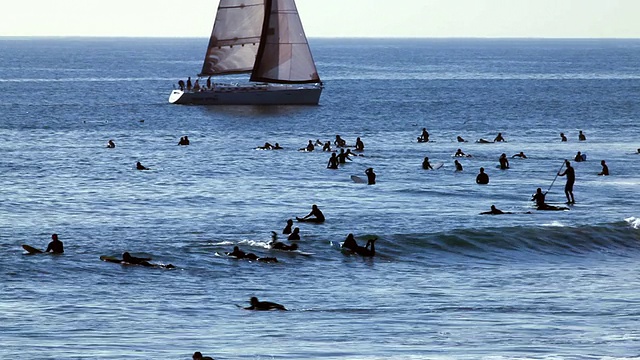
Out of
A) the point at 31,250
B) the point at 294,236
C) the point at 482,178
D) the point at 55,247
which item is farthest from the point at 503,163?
the point at 31,250

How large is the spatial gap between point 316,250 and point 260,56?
264ft

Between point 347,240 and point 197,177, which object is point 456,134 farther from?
point 347,240

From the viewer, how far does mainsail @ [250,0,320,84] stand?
132 m

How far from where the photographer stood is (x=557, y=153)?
93.2 m

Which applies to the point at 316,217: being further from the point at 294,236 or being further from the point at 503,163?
the point at 503,163

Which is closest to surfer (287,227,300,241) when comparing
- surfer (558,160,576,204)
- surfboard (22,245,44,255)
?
surfboard (22,245,44,255)

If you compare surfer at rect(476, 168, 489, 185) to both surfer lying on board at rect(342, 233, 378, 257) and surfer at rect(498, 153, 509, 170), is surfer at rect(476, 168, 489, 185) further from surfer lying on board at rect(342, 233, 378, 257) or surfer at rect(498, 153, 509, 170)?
surfer lying on board at rect(342, 233, 378, 257)

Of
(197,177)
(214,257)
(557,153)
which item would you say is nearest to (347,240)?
(214,257)

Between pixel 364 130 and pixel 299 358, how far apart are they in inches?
3306

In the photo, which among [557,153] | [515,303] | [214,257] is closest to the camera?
[515,303]

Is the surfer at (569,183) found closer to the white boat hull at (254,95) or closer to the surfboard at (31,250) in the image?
the surfboard at (31,250)

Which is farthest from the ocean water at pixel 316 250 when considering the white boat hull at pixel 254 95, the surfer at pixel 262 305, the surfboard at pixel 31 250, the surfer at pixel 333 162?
the white boat hull at pixel 254 95

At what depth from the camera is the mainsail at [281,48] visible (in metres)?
132

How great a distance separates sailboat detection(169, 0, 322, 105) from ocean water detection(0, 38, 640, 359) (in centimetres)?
2023
